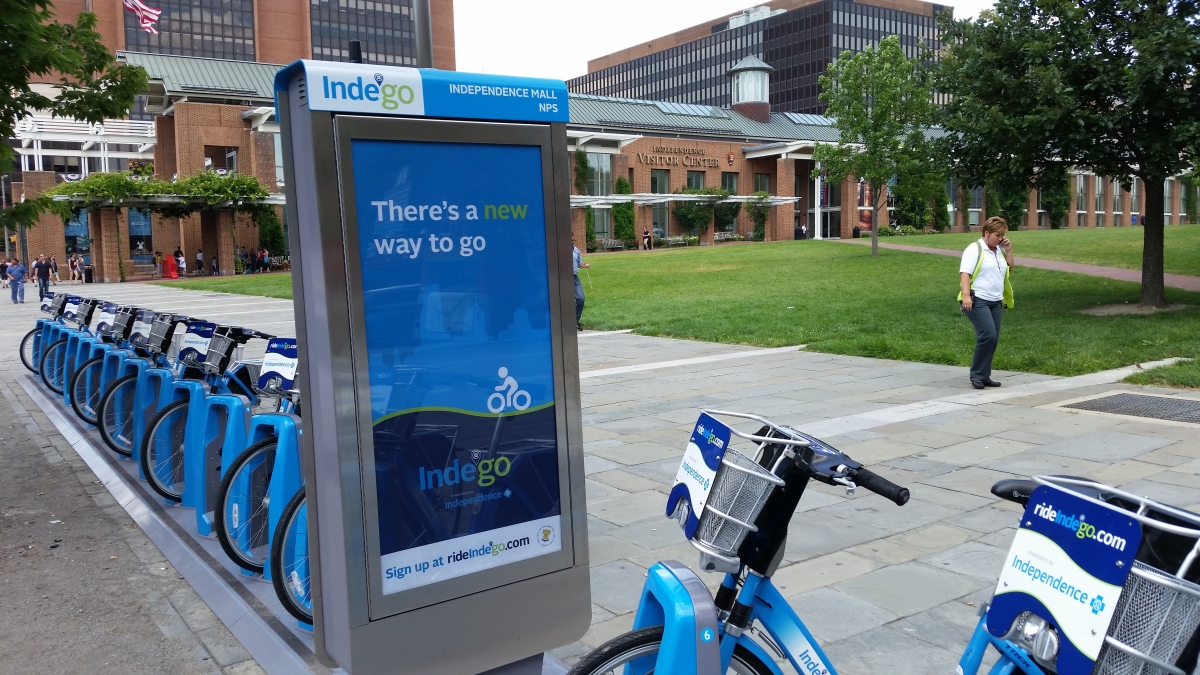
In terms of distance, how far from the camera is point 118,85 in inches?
295

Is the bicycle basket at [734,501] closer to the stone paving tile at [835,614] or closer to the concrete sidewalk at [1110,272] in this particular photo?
the stone paving tile at [835,614]

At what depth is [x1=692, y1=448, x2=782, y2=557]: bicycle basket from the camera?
212 cm

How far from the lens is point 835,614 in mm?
3855

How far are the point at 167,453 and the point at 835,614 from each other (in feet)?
14.4

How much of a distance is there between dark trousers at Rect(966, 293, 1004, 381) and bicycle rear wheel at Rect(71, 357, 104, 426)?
8.51 meters

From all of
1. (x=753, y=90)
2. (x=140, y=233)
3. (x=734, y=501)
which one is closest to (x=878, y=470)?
(x=734, y=501)

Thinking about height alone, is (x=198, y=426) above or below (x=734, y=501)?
below

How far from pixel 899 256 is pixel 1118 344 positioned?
21888 mm

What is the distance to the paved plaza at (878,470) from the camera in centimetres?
389

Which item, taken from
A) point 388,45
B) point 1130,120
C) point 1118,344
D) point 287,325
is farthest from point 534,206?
point 388,45

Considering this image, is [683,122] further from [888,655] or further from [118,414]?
[888,655]

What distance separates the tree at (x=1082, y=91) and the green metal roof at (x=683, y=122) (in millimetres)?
46332

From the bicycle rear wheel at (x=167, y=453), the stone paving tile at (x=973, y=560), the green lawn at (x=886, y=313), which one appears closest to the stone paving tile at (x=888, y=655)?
the stone paving tile at (x=973, y=560)

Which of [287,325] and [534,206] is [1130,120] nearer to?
[534,206]
